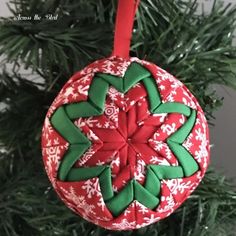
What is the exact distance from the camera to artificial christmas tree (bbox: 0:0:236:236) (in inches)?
19.4

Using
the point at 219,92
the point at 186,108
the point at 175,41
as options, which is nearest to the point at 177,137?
the point at 186,108

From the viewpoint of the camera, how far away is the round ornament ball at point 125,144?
36 centimetres

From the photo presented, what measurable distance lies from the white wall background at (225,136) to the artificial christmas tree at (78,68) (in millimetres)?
280

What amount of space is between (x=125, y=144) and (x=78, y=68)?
0.17 meters

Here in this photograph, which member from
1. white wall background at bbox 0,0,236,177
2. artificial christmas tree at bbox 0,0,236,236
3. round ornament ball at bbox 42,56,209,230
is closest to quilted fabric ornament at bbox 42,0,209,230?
round ornament ball at bbox 42,56,209,230

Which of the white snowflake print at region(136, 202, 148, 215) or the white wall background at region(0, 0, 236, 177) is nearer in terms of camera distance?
the white snowflake print at region(136, 202, 148, 215)

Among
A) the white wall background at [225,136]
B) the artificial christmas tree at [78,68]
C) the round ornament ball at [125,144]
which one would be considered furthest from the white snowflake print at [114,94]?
the white wall background at [225,136]

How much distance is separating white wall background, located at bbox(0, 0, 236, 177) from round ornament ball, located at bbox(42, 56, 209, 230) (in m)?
0.49

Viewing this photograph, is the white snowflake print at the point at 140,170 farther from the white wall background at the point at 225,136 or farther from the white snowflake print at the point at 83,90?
the white wall background at the point at 225,136

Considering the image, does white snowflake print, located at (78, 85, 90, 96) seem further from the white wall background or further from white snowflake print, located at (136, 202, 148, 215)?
the white wall background

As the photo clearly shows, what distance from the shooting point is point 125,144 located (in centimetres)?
35

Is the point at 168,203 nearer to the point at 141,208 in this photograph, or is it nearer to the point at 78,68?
the point at 141,208

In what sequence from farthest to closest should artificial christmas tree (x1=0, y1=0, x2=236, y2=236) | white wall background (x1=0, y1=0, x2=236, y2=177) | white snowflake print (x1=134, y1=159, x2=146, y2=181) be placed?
white wall background (x1=0, y1=0, x2=236, y2=177) → artificial christmas tree (x1=0, y1=0, x2=236, y2=236) → white snowflake print (x1=134, y1=159, x2=146, y2=181)

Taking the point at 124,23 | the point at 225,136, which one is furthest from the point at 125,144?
the point at 225,136
